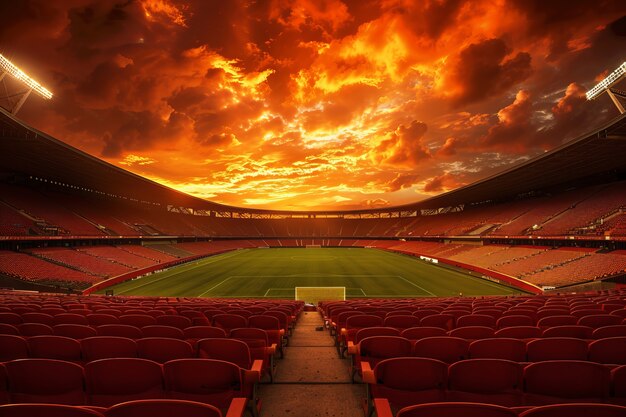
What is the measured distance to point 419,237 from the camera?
67812mm

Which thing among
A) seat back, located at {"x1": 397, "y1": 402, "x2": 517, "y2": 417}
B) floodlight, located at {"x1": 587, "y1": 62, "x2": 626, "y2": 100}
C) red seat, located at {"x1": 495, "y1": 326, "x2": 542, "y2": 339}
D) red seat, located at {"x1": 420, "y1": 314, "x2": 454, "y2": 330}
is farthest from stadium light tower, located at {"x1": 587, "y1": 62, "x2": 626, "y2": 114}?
seat back, located at {"x1": 397, "y1": 402, "x2": 517, "y2": 417}

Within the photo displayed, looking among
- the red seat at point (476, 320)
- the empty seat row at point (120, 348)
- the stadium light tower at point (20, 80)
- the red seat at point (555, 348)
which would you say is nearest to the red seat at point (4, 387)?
the empty seat row at point (120, 348)

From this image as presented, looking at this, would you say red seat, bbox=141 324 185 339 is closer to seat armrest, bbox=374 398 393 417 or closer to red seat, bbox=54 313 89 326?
red seat, bbox=54 313 89 326

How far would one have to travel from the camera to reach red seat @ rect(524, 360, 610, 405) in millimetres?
3023

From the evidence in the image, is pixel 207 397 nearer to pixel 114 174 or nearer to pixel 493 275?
pixel 493 275

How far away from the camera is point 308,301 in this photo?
910 inches

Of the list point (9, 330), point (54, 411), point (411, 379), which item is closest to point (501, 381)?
point (411, 379)

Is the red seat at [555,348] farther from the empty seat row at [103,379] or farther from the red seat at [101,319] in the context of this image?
the red seat at [101,319]

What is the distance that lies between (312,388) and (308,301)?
18.4m

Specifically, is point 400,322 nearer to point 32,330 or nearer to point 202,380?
point 202,380

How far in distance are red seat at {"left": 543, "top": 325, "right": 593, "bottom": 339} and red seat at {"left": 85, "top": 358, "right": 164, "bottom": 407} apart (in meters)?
5.97

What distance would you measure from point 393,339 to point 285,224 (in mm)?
94608

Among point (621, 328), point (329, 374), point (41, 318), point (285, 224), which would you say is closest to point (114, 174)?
point (41, 318)

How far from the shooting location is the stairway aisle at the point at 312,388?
14.3 feet
